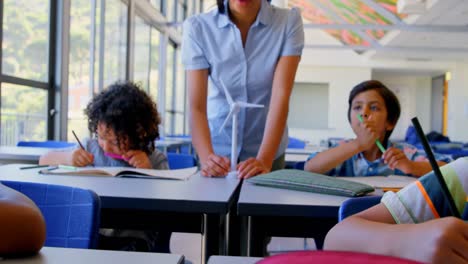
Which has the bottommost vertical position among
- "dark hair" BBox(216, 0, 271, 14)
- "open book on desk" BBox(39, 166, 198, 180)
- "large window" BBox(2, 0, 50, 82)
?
"open book on desk" BBox(39, 166, 198, 180)

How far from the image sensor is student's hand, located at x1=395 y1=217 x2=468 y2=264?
52 cm

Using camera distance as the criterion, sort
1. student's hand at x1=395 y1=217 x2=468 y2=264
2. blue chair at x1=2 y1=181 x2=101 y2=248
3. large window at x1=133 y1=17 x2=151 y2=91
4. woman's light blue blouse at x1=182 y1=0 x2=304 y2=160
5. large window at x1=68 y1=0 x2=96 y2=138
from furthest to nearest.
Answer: large window at x1=133 y1=17 x2=151 y2=91, large window at x1=68 y1=0 x2=96 y2=138, woman's light blue blouse at x1=182 y1=0 x2=304 y2=160, blue chair at x1=2 y1=181 x2=101 y2=248, student's hand at x1=395 y1=217 x2=468 y2=264

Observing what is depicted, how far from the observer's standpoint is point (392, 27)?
7.70 metres

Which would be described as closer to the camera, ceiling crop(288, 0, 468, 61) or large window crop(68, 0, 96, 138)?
large window crop(68, 0, 96, 138)

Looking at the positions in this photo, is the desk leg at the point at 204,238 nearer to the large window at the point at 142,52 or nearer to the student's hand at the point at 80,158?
the student's hand at the point at 80,158

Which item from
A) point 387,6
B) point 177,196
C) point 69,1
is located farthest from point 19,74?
point 387,6

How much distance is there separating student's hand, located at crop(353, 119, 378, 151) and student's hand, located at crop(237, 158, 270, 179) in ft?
1.47

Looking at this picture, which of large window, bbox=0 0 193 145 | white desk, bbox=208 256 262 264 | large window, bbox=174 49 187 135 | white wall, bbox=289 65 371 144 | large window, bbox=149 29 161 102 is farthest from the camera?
white wall, bbox=289 65 371 144

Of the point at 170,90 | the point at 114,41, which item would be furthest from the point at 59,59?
the point at 170,90

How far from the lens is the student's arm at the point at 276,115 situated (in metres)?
1.58

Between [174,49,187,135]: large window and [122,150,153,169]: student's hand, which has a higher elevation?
[174,49,187,135]: large window

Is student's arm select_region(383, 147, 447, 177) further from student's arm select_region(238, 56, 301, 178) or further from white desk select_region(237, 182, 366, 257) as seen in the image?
white desk select_region(237, 182, 366, 257)

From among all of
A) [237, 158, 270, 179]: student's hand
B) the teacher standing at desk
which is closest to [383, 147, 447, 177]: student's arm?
the teacher standing at desk

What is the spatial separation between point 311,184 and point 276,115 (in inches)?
17.1
